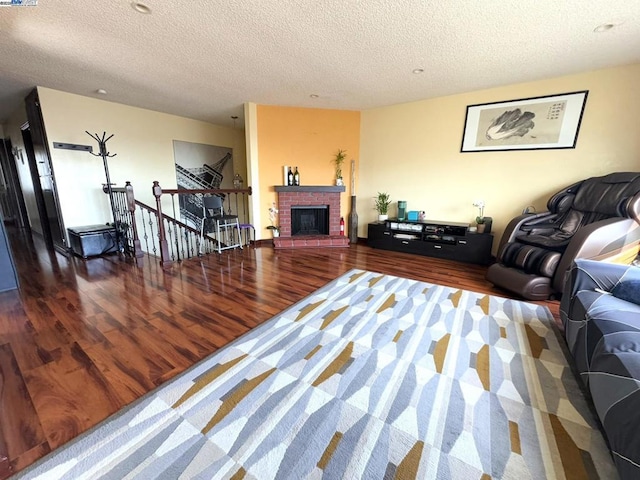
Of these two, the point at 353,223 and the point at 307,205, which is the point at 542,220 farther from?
the point at 307,205

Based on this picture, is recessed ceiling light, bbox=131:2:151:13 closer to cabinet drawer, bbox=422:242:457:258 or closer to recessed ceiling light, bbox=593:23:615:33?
recessed ceiling light, bbox=593:23:615:33

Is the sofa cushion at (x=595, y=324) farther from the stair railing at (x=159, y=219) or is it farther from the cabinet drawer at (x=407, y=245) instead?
the stair railing at (x=159, y=219)

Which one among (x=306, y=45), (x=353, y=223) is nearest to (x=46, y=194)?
(x=306, y=45)

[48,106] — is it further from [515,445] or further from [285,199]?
[515,445]

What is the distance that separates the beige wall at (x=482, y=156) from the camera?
301cm

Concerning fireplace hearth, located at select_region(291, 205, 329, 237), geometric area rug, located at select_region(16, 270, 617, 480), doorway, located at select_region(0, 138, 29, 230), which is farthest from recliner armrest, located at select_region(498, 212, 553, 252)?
doorway, located at select_region(0, 138, 29, 230)

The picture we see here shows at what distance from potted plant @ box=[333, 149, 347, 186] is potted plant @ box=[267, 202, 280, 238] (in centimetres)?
132

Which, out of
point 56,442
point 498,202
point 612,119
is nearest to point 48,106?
point 56,442

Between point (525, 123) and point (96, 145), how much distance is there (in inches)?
261

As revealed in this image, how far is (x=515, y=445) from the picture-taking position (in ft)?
3.77

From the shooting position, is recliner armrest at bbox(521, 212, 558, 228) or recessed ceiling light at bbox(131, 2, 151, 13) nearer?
recessed ceiling light at bbox(131, 2, 151, 13)

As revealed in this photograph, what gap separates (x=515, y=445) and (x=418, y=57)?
3.32 metres

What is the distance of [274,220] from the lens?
4938mm

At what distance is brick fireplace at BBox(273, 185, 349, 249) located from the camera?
15.3 feet
